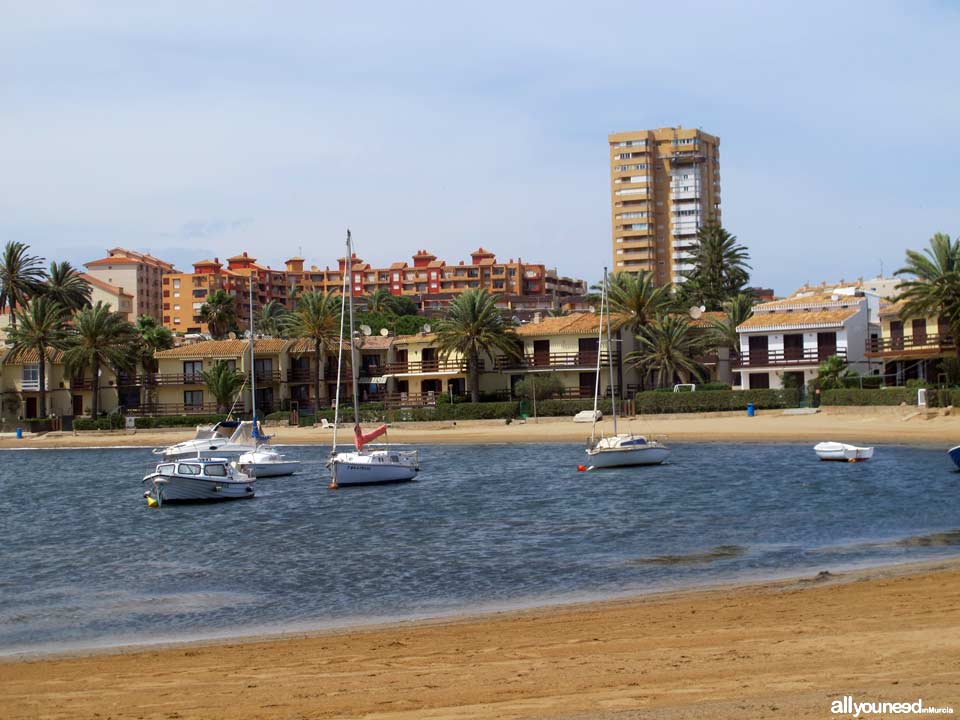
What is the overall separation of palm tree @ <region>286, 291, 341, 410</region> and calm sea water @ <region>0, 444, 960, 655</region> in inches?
1385

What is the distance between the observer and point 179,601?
25.3 meters

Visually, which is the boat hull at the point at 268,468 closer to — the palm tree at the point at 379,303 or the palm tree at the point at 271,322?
the palm tree at the point at 271,322

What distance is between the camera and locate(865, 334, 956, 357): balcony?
76.2m

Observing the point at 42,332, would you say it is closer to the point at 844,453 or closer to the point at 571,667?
the point at 844,453

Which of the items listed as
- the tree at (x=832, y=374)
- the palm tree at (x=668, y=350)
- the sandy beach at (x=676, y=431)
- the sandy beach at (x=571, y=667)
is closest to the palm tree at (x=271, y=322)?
the sandy beach at (x=676, y=431)

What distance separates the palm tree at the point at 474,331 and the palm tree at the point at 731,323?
17.6m

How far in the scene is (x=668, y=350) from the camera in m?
85.8

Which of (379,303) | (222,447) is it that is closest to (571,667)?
(222,447)

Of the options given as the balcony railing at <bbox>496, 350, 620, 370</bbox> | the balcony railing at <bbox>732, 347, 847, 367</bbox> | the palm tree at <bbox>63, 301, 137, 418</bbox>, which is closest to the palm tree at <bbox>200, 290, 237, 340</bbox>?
the palm tree at <bbox>63, 301, 137, 418</bbox>

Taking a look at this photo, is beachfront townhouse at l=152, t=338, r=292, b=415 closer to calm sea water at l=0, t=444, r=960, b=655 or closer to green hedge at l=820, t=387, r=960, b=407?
calm sea water at l=0, t=444, r=960, b=655

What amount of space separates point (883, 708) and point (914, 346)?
239 feet

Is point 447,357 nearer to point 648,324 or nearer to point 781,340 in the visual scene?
point 648,324

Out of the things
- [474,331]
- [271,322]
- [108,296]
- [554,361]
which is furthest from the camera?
[108,296]

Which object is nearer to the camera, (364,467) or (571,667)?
(571,667)
